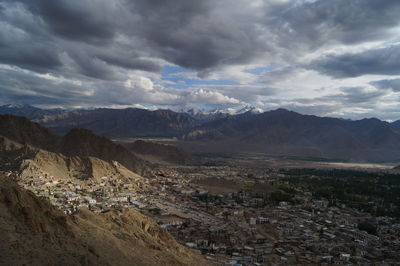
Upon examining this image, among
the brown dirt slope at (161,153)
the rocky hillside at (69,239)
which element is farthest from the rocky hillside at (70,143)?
the rocky hillside at (69,239)

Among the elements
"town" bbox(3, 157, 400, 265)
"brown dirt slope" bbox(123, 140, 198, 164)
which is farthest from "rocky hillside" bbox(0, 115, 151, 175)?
"brown dirt slope" bbox(123, 140, 198, 164)

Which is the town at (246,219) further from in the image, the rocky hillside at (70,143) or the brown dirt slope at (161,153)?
the brown dirt slope at (161,153)

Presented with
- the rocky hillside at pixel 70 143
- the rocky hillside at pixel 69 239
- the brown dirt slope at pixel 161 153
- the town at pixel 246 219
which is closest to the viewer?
the rocky hillside at pixel 69 239

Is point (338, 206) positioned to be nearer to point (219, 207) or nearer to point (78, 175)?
point (219, 207)

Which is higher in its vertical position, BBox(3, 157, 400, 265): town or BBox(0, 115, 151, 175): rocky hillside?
BBox(0, 115, 151, 175): rocky hillside

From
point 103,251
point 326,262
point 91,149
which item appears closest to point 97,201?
point 103,251

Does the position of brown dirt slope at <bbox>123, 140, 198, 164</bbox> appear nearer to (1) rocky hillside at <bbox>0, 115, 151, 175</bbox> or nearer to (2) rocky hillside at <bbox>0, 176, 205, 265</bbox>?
(1) rocky hillside at <bbox>0, 115, 151, 175</bbox>
